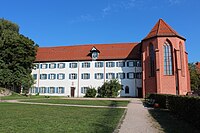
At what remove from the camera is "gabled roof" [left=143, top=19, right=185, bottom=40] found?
45875mm

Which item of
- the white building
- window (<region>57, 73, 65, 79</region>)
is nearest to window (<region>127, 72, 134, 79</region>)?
the white building

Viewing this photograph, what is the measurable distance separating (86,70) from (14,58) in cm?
1662

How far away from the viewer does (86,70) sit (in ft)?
176

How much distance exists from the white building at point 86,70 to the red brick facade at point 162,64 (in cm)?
463

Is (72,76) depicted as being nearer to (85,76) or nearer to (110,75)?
(85,76)

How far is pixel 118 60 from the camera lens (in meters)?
52.5

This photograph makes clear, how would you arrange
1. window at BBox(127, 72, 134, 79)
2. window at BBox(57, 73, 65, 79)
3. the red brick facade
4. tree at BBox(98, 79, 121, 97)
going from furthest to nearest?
1. window at BBox(57, 73, 65, 79)
2. window at BBox(127, 72, 134, 79)
3. tree at BBox(98, 79, 121, 97)
4. the red brick facade

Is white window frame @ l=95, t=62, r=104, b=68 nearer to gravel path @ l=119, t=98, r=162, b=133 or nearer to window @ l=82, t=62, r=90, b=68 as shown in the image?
window @ l=82, t=62, r=90, b=68

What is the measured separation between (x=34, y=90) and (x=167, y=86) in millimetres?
32309

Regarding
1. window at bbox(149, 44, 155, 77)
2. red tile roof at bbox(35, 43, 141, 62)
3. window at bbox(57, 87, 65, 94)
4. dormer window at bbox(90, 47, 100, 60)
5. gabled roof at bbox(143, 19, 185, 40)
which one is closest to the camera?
window at bbox(149, 44, 155, 77)

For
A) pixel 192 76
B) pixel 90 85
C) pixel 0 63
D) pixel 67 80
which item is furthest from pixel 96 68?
pixel 192 76

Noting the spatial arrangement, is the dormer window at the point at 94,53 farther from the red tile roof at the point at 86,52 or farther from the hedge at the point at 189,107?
the hedge at the point at 189,107

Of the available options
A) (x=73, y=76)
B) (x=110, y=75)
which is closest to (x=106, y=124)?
(x=110, y=75)

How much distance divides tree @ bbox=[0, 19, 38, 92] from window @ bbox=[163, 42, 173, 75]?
30686 mm
